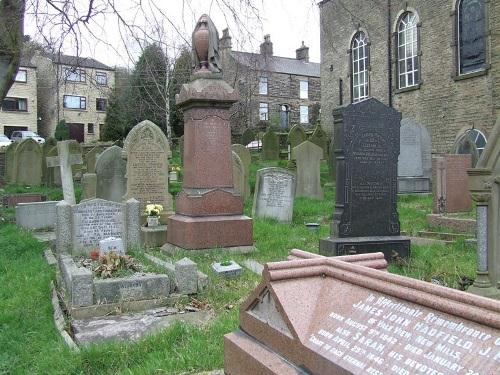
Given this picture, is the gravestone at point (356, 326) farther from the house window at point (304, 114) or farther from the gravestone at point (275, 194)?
the house window at point (304, 114)

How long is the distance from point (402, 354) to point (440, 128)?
69.2ft

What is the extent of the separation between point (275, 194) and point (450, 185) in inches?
148

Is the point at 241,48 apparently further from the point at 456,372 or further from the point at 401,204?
the point at 401,204

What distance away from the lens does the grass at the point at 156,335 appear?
420 centimetres

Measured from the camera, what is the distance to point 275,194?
12.3 meters

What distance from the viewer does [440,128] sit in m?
21.9

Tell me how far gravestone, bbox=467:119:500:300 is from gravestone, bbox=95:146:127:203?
27.9ft

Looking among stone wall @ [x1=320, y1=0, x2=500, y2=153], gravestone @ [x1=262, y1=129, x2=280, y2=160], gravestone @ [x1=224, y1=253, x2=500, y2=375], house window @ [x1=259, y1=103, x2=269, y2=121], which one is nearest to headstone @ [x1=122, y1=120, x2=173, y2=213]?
gravestone @ [x1=224, y1=253, x2=500, y2=375]

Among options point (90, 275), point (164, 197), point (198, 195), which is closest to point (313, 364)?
point (90, 275)

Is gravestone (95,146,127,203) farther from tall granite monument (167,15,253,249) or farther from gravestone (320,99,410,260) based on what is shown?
gravestone (320,99,410,260)

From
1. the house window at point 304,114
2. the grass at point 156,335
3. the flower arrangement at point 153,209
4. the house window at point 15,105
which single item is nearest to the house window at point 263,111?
the house window at point 304,114

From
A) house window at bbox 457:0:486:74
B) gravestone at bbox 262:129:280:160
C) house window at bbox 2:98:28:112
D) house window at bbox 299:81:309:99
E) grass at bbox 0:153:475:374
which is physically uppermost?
house window at bbox 299:81:309:99

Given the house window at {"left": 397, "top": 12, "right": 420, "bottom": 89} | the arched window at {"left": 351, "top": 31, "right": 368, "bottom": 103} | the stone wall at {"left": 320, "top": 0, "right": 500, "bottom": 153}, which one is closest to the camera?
the stone wall at {"left": 320, "top": 0, "right": 500, "bottom": 153}

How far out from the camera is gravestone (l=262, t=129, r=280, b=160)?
89.7ft
